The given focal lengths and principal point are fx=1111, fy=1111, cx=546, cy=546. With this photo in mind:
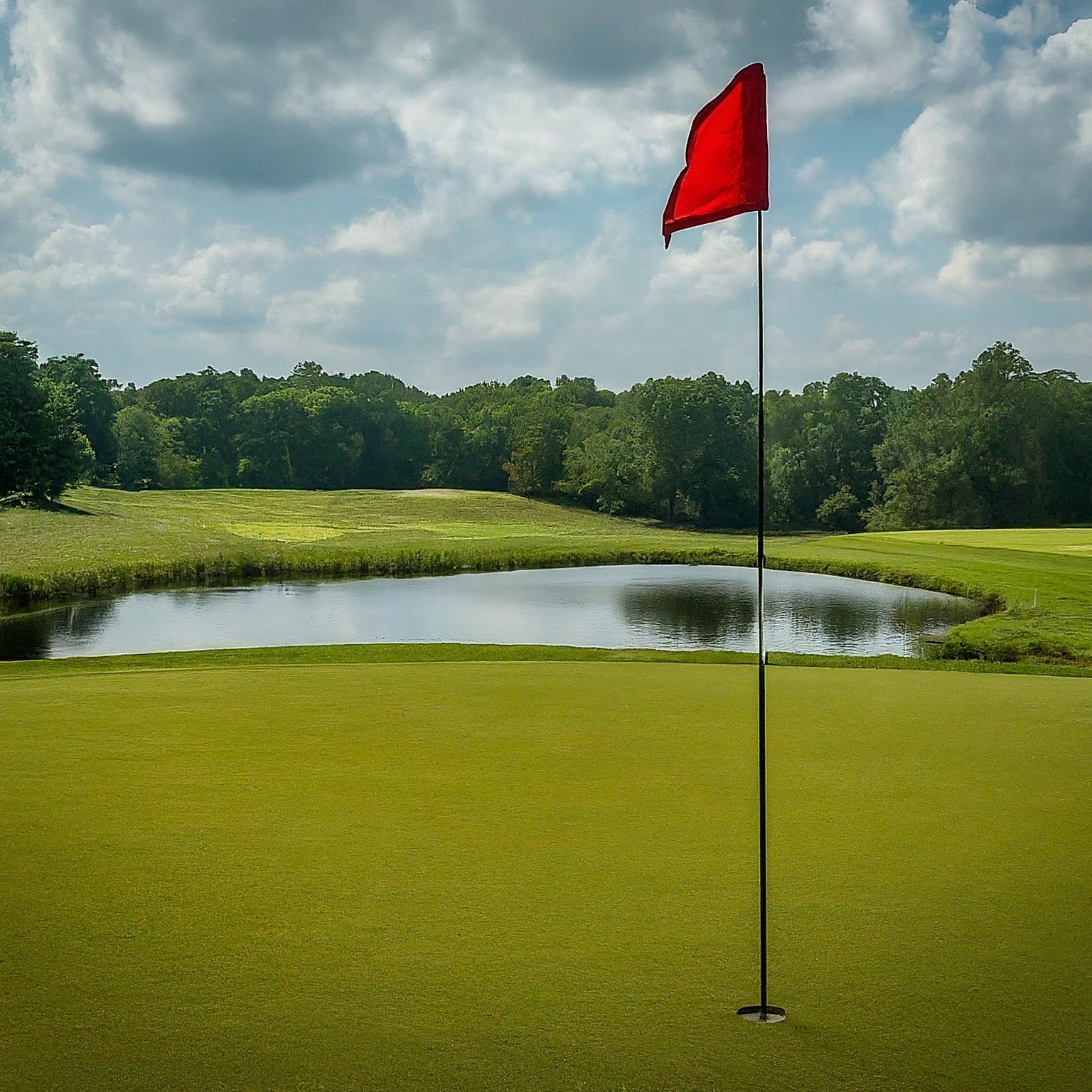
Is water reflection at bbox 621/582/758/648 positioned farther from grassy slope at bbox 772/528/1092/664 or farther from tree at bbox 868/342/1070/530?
tree at bbox 868/342/1070/530

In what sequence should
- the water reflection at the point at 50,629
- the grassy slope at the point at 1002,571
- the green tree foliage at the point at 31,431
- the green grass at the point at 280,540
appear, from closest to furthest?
the grassy slope at the point at 1002,571 → the water reflection at the point at 50,629 → the green grass at the point at 280,540 → the green tree foliage at the point at 31,431

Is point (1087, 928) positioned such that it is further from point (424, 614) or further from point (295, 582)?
point (295, 582)

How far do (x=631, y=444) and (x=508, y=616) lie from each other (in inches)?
1987

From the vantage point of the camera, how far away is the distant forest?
5862 cm

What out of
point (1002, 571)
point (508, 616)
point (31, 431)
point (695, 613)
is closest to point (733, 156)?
point (508, 616)

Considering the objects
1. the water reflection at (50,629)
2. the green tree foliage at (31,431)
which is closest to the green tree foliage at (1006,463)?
the green tree foliage at (31,431)

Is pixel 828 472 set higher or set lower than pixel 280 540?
higher

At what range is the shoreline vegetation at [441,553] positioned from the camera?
23.8 metres

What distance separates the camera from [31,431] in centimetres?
4578

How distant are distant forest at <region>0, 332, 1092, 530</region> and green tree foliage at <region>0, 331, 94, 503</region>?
0.08 metres

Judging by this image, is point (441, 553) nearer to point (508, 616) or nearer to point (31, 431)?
point (508, 616)

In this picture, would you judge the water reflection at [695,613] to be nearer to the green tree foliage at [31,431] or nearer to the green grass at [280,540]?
the green grass at [280,540]

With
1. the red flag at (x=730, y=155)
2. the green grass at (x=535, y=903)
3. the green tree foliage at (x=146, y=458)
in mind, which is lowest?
the green grass at (x=535, y=903)

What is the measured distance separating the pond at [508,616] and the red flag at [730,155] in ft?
51.6
